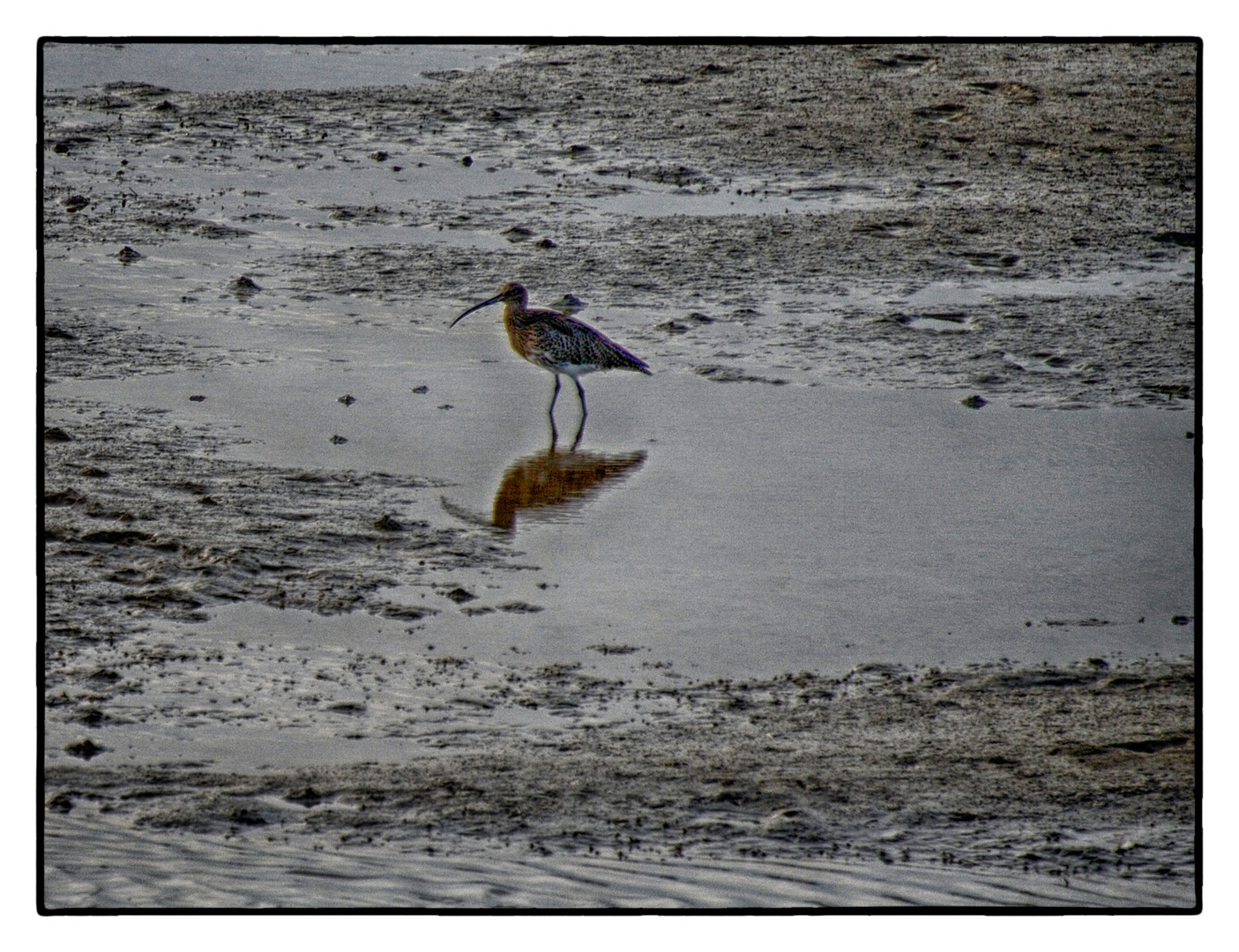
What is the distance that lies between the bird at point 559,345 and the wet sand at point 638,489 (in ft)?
0.61

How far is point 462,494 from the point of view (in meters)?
6.06

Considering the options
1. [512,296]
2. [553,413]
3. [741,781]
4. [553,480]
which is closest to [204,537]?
[553,480]

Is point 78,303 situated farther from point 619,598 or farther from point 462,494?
point 619,598

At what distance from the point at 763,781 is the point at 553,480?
1.93 meters

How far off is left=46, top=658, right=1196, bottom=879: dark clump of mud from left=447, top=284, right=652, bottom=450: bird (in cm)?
195

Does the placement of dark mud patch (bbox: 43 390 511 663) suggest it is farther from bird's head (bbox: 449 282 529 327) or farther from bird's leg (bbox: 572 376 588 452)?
bird's head (bbox: 449 282 529 327)

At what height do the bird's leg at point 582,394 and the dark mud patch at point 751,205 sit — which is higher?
the dark mud patch at point 751,205

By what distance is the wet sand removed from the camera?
4.39 m

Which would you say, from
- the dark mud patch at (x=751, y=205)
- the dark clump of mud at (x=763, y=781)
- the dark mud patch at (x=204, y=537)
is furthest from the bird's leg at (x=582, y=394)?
the dark clump of mud at (x=763, y=781)

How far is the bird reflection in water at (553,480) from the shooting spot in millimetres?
6020

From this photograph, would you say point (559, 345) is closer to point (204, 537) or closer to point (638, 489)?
point (638, 489)

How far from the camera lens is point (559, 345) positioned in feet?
22.2

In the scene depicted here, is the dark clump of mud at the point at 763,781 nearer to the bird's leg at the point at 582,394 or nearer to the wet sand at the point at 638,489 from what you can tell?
the wet sand at the point at 638,489

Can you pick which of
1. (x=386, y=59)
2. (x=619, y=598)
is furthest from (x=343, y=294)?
(x=619, y=598)
